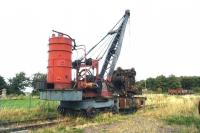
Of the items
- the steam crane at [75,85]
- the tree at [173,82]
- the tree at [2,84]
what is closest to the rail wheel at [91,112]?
the steam crane at [75,85]

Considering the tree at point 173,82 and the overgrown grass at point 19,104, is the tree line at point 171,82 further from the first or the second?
the overgrown grass at point 19,104

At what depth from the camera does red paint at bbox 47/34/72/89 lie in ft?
55.9

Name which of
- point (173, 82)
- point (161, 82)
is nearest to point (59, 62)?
point (161, 82)

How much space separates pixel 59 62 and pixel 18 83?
4741 centimetres

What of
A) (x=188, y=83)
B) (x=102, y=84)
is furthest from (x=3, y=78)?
(x=188, y=83)

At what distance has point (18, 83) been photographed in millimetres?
62406

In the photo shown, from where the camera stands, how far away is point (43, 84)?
56.9 ft

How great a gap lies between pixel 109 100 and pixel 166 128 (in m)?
6.19

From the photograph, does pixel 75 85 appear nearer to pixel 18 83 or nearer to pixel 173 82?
pixel 18 83

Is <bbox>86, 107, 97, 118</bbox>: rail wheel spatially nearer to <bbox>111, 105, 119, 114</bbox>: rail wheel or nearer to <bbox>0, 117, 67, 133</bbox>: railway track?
<bbox>0, 117, 67, 133</bbox>: railway track

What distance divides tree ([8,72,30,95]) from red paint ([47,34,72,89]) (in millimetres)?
45098

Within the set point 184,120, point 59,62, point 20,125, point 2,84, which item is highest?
point 2,84

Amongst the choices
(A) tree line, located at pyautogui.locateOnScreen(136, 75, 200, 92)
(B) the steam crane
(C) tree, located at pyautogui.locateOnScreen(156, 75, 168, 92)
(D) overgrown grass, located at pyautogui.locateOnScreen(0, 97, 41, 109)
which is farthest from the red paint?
(C) tree, located at pyautogui.locateOnScreen(156, 75, 168, 92)

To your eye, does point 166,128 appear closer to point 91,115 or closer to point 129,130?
point 129,130
